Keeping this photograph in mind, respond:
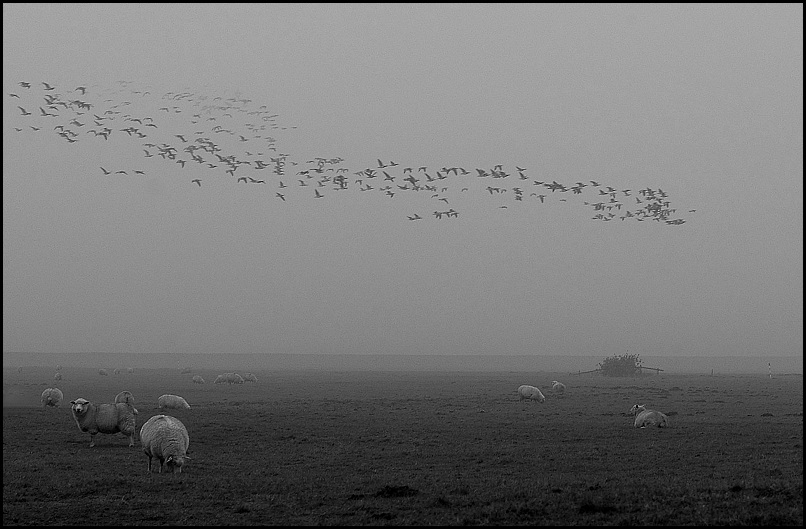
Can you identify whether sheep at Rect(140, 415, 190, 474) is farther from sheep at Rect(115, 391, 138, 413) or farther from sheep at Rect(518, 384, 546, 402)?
sheep at Rect(518, 384, 546, 402)

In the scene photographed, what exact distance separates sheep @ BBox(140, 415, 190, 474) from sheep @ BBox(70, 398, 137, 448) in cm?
634

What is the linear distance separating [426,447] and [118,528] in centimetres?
1563

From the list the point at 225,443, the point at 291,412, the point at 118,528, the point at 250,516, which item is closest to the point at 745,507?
the point at 250,516

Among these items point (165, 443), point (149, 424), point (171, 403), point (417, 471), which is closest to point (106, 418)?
point (149, 424)

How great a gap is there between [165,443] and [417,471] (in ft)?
24.1

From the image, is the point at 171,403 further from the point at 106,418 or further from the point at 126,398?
the point at 106,418

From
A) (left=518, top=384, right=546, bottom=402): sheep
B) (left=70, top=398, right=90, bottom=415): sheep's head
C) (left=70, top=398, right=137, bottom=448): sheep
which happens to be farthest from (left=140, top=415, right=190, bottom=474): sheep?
(left=518, top=384, right=546, bottom=402): sheep

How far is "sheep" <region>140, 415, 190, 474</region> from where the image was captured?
875 inches

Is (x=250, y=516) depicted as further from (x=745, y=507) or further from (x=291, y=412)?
(x=291, y=412)

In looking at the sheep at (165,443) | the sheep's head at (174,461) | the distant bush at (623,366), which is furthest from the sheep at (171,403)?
the distant bush at (623,366)

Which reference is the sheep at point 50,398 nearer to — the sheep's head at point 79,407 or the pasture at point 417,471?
the pasture at point 417,471

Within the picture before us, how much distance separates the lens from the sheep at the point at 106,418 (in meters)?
28.7

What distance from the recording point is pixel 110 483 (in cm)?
2048

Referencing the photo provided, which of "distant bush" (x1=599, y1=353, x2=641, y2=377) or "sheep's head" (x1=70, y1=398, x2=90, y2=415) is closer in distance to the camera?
"sheep's head" (x1=70, y1=398, x2=90, y2=415)
